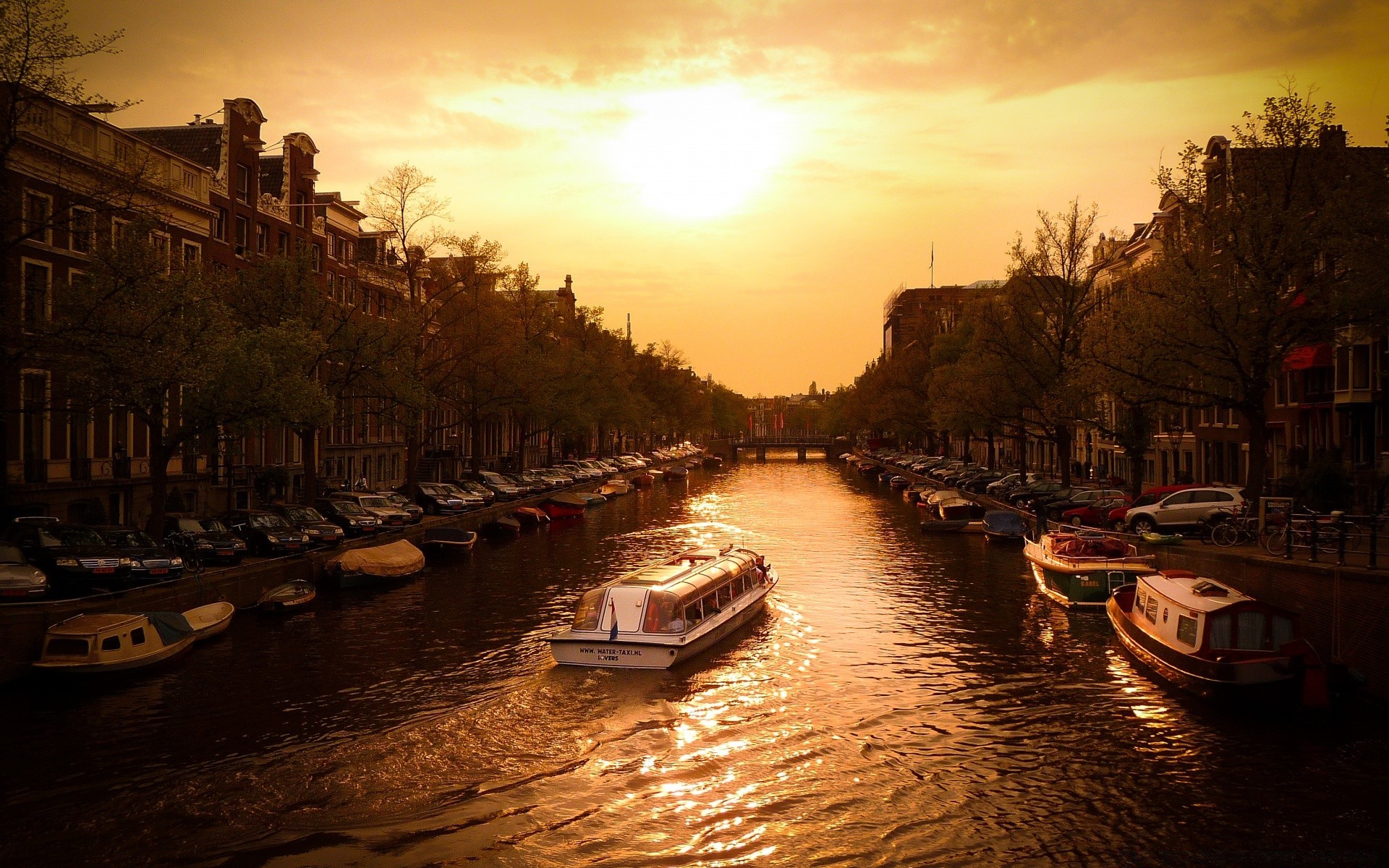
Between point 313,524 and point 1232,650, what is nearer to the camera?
point 1232,650

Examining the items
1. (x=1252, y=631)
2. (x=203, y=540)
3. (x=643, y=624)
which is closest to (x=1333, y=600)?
(x=1252, y=631)

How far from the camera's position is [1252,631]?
75.2 ft

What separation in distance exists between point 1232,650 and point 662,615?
1379cm

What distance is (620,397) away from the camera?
367 ft

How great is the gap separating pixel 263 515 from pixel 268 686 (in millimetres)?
17279

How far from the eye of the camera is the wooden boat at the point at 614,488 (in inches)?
3585

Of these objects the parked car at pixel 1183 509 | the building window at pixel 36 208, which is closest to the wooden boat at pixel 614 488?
the parked car at pixel 1183 509

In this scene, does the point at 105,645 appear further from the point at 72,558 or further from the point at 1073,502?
the point at 1073,502

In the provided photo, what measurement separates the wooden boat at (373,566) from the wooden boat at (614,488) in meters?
45.4

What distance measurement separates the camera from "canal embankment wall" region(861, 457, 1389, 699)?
75.5ft

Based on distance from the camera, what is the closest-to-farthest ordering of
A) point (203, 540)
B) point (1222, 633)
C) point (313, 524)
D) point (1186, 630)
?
point (1222, 633) < point (1186, 630) < point (203, 540) < point (313, 524)

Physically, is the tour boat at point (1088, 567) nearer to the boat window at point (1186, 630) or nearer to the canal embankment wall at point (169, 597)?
the boat window at point (1186, 630)

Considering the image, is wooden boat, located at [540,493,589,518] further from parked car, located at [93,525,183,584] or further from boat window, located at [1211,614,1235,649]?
boat window, located at [1211,614,1235,649]

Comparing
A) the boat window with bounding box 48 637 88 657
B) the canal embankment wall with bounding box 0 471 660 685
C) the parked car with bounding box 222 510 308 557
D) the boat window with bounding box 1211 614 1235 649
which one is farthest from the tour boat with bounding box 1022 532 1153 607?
the boat window with bounding box 48 637 88 657
